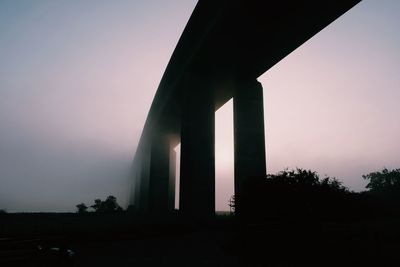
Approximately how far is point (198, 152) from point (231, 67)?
7.54 meters

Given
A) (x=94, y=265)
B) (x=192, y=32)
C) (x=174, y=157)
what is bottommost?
(x=94, y=265)

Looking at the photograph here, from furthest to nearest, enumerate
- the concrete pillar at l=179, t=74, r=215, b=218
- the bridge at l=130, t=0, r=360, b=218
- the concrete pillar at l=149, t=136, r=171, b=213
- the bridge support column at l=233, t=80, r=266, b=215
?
1. the concrete pillar at l=149, t=136, r=171, b=213
2. the concrete pillar at l=179, t=74, r=215, b=218
3. the bridge support column at l=233, t=80, r=266, b=215
4. the bridge at l=130, t=0, r=360, b=218

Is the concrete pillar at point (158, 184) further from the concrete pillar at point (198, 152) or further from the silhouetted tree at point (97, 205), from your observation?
the silhouetted tree at point (97, 205)

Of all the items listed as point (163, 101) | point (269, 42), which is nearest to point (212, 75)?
point (269, 42)

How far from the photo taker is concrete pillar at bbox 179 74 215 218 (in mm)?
24578

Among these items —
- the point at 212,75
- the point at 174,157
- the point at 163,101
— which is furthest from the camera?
the point at 174,157

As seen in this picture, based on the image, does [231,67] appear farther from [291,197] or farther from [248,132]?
[291,197]

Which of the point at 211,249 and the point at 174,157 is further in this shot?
the point at 174,157

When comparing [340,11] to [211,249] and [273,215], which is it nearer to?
[273,215]

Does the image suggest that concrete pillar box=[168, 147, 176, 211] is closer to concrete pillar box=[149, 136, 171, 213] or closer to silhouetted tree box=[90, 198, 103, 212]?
concrete pillar box=[149, 136, 171, 213]

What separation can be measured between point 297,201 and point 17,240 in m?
9.75

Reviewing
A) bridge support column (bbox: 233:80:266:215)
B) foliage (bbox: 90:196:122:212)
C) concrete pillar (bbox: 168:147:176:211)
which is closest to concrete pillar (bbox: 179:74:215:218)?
bridge support column (bbox: 233:80:266:215)

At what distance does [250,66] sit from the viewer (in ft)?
83.4

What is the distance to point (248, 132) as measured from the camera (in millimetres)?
25094
